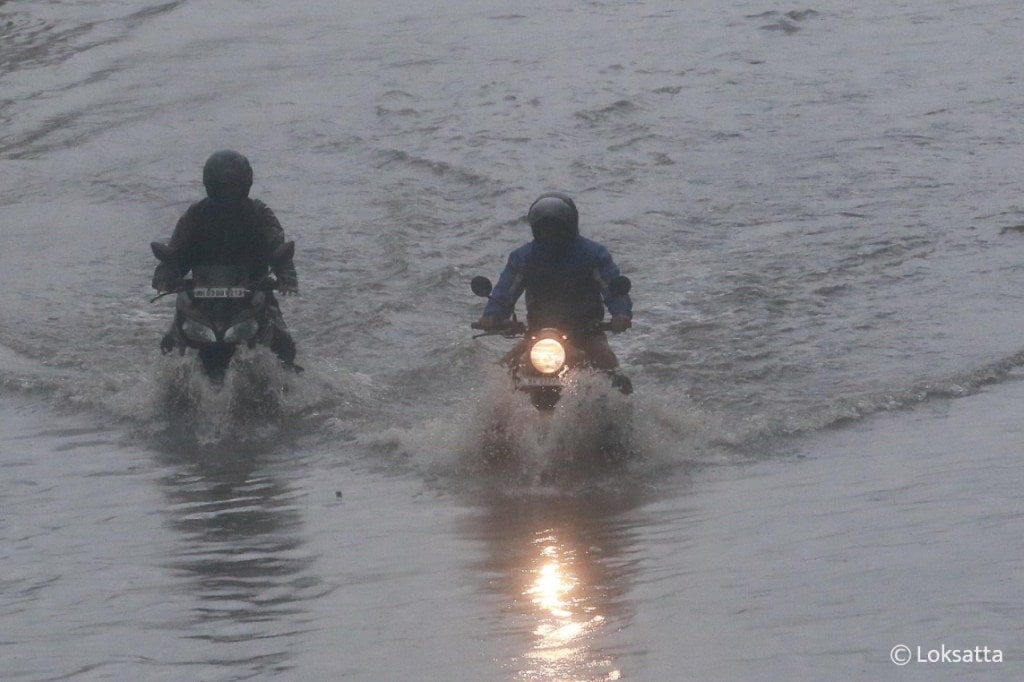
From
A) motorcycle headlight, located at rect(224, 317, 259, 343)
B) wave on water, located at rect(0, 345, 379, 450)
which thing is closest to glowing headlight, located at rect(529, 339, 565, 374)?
wave on water, located at rect(0, 345, 379, 450)

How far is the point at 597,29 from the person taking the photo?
29547 millimetres

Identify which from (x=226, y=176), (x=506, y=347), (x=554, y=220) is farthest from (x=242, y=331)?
(x=506, y=347)

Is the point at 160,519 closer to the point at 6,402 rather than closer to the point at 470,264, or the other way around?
the point at 6,402

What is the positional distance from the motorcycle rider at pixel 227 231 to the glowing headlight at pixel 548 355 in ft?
8.24

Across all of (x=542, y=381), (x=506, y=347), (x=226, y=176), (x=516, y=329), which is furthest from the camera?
(x=506, y=347)

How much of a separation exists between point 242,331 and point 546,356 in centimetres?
267

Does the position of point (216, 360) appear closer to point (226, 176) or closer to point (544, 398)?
point (226, 176)

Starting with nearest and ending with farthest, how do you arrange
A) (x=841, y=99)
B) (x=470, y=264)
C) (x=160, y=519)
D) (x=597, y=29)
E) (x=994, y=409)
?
(x=160, y=519), (x=994, y=409), (x=470, y=264), (x=841, y=99), (x=597, y=29)

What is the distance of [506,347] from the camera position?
584 inches

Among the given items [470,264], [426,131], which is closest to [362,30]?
[426,131]

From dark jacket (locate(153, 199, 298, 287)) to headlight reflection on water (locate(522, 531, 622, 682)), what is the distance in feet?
14.6

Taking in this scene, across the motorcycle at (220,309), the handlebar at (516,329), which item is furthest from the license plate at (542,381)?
the motorcycle at (220,309)

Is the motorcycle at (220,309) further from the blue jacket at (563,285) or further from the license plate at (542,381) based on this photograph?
the license plate at (542,381)

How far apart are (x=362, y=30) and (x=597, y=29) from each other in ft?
12.9
